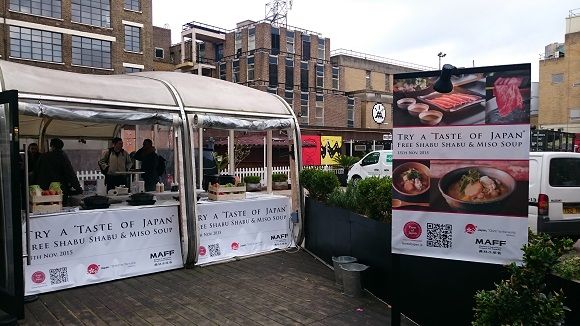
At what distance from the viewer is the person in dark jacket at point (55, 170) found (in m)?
6.94

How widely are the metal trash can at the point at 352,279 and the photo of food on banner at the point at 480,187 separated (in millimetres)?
1885

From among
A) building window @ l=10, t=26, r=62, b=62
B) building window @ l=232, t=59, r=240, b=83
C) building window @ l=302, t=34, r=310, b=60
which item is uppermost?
building window @ l=302, t=34, r=310, b=60

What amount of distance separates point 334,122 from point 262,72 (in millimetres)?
12850

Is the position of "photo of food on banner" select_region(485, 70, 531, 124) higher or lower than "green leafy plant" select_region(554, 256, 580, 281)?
higher

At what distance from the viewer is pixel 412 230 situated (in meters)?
3.90

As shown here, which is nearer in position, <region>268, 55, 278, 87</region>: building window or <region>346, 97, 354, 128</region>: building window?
<region>268, 55, 278, 87</region>: building window

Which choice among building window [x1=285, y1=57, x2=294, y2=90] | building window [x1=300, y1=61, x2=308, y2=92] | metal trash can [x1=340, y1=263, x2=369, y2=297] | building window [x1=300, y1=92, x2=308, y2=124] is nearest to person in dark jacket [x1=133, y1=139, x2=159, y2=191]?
metal trash can [x1=340, y1=263, x2=369, y2=297]

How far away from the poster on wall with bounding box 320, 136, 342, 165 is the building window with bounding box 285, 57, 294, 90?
31913 millimetres

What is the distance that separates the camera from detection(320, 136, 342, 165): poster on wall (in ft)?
83.5

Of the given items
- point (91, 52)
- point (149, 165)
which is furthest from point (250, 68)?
point (149, 165)

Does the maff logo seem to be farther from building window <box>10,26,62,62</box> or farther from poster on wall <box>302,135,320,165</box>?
building window <box>10,26,62,62</box>

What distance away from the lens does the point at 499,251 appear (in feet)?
11.5

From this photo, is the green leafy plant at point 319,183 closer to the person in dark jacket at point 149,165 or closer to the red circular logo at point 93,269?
the person in dark jacket at point 149,165

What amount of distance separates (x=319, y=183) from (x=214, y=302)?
2871 mm
